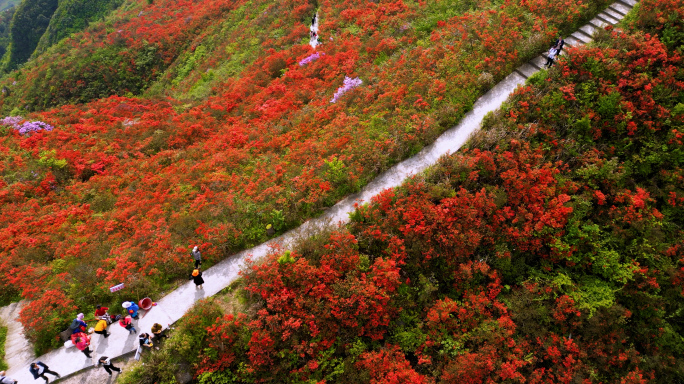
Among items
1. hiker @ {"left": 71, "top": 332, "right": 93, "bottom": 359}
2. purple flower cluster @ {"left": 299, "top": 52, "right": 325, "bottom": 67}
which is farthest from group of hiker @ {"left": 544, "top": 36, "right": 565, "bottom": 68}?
hiker @ {"left": 71, "top": 332, "right": 93, "bottom": 359}

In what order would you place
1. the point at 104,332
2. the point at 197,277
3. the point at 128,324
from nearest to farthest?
the point at 128,324 < the point at 104,332 < the point at 197,277

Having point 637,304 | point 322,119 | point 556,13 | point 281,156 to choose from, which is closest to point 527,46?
point 556,13

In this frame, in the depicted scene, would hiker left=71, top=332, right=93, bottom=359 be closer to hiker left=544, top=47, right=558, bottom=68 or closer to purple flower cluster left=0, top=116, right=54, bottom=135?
purple flower cluster left=0, top=116, right=54, bottom=135

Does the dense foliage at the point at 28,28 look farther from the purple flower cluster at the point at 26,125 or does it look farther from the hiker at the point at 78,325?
the hiker at the point at 78,325

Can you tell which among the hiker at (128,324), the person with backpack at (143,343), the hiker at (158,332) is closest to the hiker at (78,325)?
the hiker at (128,324)

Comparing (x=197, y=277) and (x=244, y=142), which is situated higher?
(x=244, y=142)

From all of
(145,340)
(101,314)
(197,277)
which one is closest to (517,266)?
(197,277)

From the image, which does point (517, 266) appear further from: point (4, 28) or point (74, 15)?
point (4, 28)

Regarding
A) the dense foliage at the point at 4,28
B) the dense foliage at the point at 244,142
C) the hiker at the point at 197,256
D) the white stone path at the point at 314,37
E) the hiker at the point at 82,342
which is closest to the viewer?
the hiker at the point at 82,342
